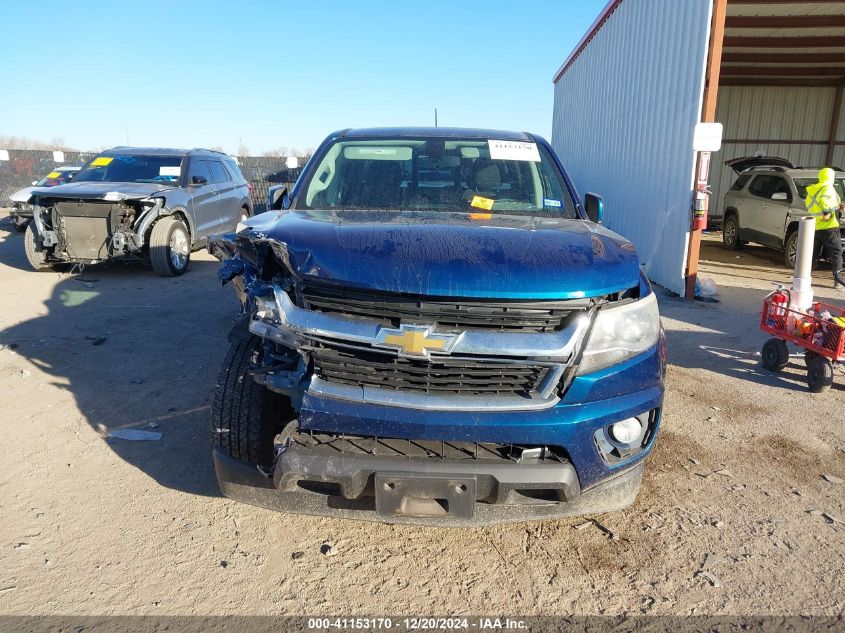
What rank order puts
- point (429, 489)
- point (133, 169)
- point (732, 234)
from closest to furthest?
1. point (429, 489)
2. point (133, 169)
3. point (732, 234)

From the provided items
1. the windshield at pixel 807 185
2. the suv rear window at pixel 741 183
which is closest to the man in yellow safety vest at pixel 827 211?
the windshield at pixel 807 185

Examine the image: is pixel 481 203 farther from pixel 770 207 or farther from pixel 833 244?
pixel 770 207

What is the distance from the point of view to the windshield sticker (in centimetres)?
384

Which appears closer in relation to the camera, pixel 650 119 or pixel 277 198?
pixel 277 198

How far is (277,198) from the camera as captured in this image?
12.6ft

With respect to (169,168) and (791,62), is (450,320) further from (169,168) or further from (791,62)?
(791,62)

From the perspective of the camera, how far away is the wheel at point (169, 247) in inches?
331

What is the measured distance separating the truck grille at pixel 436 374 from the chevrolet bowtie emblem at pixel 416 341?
0.05 meters

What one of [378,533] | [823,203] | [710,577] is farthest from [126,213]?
[823,203]

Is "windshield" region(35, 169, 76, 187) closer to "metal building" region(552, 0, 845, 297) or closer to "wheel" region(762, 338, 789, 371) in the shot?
"metal building" region(552, 0, 845, 297)

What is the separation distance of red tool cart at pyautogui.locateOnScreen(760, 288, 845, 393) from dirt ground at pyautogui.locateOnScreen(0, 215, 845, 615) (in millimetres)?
209

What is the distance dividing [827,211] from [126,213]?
31.5ft

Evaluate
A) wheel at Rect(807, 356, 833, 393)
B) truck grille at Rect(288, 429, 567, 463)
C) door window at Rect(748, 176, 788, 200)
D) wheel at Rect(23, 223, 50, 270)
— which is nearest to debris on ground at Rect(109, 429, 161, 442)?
truck grille at Rect(288, 429, 567, 463)

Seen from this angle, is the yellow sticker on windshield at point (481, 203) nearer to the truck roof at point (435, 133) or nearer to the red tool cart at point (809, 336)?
the truck roof at point (435, 133)
